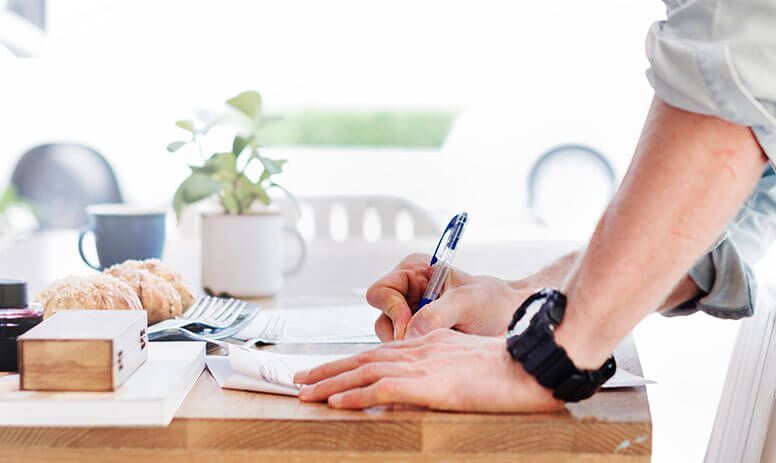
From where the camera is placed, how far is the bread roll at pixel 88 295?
0.94 m

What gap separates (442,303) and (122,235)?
71cm

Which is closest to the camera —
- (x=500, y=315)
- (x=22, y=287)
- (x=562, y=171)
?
(x=22, y=287)

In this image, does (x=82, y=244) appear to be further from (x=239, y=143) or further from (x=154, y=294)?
(x=154, y=294)

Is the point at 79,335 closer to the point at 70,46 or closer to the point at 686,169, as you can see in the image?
the point at 686,169

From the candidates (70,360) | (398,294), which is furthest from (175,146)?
(70,360)

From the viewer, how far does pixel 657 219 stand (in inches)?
26.7

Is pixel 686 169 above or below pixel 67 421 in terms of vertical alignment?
above

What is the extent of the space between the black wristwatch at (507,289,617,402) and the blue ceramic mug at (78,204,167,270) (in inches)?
35.0

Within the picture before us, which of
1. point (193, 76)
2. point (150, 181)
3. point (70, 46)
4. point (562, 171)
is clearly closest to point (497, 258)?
point (562, 171)

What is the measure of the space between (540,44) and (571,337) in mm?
7639

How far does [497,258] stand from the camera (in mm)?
1879

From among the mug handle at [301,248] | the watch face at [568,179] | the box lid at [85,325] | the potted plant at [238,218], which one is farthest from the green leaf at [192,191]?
the watch face at [568,179]

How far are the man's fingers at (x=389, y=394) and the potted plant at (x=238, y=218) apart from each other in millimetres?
774

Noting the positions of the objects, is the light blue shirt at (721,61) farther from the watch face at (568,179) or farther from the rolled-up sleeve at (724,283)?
the watch face at (568,179)
